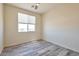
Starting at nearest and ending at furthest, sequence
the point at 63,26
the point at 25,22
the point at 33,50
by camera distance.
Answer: the point at 25,22 < the point at 33,50 < the point at 63,26

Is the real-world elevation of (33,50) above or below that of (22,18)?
below

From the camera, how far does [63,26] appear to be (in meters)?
3.16

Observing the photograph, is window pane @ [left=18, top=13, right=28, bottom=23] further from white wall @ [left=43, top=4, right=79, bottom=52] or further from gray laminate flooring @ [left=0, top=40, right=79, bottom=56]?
white wall @ [left=43, top=4, right=79, bottom=52]

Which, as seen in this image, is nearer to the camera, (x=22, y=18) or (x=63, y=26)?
(x=22, y=18)

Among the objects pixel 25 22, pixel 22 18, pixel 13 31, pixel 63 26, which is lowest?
pixel 13 31

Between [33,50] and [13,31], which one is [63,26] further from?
[13,31]

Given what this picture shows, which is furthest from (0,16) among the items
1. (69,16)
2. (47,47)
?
(69,16)

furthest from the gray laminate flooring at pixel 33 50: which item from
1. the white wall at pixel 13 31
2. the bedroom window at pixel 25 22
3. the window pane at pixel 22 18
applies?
the window pane at pixel 22 18

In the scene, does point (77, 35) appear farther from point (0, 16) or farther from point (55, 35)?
point (0, 16)

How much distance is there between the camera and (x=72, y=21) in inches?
114

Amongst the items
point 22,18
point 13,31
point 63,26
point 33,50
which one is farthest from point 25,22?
point 63,26

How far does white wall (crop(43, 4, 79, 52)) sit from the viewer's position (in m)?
2.82

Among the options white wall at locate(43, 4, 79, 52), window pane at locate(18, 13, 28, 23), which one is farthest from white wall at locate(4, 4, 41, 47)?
white wall at locate(43, 4, 79, 52)

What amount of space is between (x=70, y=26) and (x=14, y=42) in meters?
1.91
